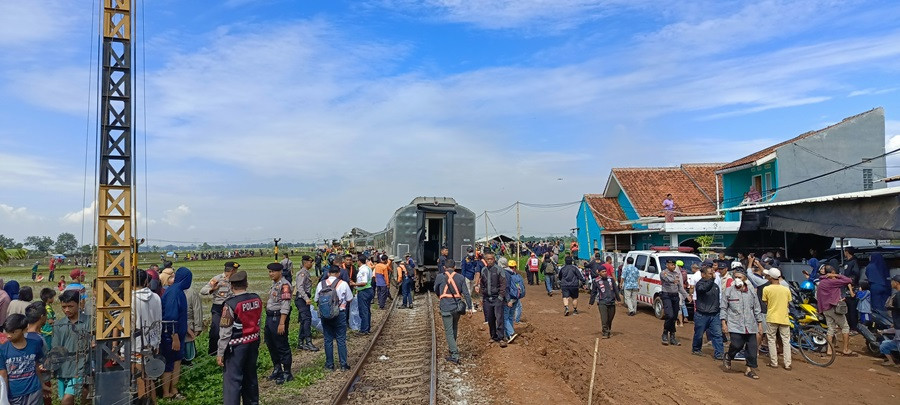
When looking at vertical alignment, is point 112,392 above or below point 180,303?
below

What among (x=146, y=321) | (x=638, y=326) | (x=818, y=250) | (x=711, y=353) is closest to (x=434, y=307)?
(x=638, y=326)

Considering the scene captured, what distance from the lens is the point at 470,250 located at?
20609 millimetres

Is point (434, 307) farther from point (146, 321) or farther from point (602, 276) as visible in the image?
point (146, 321)

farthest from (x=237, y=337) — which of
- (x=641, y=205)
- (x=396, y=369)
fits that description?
(x=641, y=205)

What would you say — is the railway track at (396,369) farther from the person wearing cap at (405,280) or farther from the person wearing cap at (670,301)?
the person wearing cap at (670,301)

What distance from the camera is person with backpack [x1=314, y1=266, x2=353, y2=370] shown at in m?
9.34

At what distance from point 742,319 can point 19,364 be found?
8.60 meters

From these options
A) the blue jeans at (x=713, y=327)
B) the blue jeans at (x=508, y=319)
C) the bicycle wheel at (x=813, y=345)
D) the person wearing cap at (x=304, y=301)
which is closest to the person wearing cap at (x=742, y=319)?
the blue jeans at (x=713, y=327)

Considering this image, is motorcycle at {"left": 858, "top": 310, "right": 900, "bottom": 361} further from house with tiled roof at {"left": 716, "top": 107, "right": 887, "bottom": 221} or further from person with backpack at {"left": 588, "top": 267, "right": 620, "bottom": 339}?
house with tiled roof at {"left": 716, "top": 107, "right": 887, "bottom": 221}

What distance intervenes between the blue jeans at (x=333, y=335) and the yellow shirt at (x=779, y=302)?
258 inches

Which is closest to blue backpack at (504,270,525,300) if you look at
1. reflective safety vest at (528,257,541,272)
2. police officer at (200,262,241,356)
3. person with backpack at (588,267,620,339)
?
person with backpack at (588,267,620,339)

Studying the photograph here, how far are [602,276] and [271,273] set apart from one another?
610 centimetres

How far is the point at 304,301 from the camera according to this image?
10.6m

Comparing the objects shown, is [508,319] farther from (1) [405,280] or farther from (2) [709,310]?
(1) [405,280]
